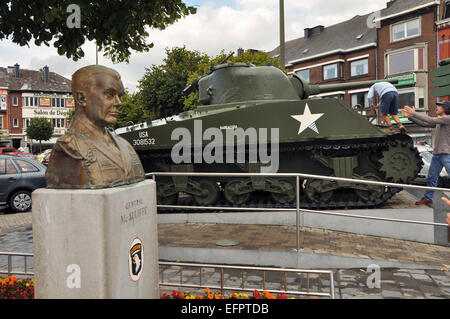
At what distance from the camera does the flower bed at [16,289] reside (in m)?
3.77

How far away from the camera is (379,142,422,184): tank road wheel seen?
27.9ft

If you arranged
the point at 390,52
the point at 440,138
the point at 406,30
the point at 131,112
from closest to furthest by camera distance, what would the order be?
the point at 440,138, the point at 406,30, the point at 131,112, the point at 390,52

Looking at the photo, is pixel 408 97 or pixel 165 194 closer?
pixel 165 194

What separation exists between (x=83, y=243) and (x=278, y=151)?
609 centimetres

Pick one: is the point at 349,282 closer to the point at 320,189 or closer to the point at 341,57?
the point at 320,189

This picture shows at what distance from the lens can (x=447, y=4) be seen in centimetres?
2809

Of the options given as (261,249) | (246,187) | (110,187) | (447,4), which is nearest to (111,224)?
(110,187)

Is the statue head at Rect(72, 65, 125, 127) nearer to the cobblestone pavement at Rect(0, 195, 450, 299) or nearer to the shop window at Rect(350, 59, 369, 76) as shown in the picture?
the cobblestone pavement at Rect(0, 195, 450, 299)

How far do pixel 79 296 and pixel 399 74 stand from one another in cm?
3331

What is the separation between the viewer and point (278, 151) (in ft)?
28.5

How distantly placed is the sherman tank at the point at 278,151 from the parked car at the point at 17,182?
3391mm

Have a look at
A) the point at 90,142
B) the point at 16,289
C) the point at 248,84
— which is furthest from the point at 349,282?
the point at 248,84

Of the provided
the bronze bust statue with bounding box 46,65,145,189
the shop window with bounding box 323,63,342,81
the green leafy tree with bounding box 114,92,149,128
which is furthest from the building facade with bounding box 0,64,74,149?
the bronze bust statue with bounding box 46,65,145,189
